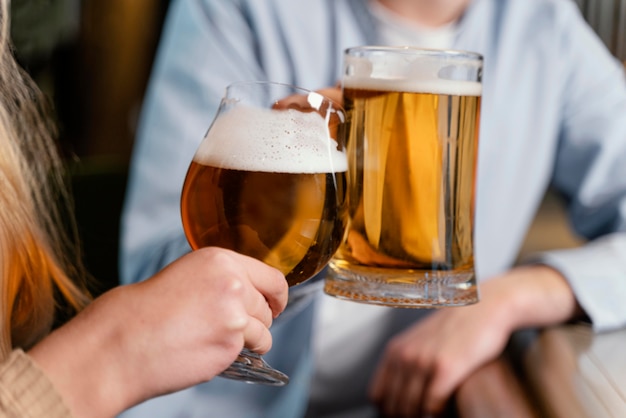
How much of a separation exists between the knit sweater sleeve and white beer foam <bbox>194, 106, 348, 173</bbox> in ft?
0.47

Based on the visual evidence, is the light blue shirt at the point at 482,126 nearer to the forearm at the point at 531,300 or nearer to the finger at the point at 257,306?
the forearm at the point at 531,300

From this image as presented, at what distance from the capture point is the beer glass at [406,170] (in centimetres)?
53

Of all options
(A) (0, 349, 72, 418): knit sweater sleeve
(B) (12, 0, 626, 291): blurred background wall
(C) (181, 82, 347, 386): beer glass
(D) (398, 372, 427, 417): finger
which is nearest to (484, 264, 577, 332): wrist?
(D) (398, 372, 427, 417): finger

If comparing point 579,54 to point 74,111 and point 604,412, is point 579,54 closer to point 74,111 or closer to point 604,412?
point 604,412

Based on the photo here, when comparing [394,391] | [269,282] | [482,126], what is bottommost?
[394,391]

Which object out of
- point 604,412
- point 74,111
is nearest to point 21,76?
point 604,412

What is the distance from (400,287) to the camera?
532mm

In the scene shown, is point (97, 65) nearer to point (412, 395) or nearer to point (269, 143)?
point (412, 395)

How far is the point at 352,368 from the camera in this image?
42.8 inches

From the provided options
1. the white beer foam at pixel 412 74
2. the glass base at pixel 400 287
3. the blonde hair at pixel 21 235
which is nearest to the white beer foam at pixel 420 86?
the white beer foam at pixel 412 74

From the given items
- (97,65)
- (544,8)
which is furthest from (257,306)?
(97,65)

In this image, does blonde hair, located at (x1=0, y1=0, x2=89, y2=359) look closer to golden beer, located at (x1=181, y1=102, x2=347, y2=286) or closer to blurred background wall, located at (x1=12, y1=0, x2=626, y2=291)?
golden beer, located at (x1=181, y1=102, x2=347, y2=286)

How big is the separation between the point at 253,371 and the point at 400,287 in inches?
4.6

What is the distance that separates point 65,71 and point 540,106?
192cm
